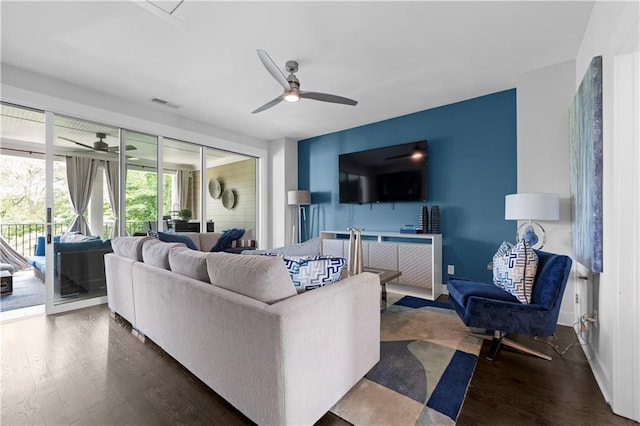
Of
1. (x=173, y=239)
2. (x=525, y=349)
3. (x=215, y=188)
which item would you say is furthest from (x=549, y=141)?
(x=215, y=188)

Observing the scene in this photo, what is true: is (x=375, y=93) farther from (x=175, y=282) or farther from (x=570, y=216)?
(x=175, y=282)

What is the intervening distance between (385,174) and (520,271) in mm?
2506

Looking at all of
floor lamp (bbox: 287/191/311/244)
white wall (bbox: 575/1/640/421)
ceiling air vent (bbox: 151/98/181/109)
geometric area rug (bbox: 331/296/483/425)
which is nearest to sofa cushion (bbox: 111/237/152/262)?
ceiling air vent (bbox: 151/98/181/109)

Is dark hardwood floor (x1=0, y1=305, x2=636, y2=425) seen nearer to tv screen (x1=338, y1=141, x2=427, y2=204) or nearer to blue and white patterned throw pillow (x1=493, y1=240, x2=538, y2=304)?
blue and white patterned throw pillow (x1=493, y1=240, x2=538, y2=304)

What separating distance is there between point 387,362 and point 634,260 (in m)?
1.51

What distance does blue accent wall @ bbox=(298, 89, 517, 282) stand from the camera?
341 cm

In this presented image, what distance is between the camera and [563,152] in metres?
2.79

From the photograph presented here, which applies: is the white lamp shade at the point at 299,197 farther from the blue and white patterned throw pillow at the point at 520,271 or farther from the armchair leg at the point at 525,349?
the armchair leg at the point at 525,349

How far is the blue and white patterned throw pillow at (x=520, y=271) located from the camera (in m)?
2.04

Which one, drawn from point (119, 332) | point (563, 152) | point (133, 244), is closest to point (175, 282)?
point (133, 244)

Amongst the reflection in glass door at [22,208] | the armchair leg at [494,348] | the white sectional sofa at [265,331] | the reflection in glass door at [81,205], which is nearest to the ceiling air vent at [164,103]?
the reflection in glass door at [81,205]

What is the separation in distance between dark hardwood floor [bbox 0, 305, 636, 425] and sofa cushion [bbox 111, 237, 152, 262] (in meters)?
0.71

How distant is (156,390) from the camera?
1676 millimetres

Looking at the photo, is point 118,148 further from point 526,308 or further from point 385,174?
point 526,308
